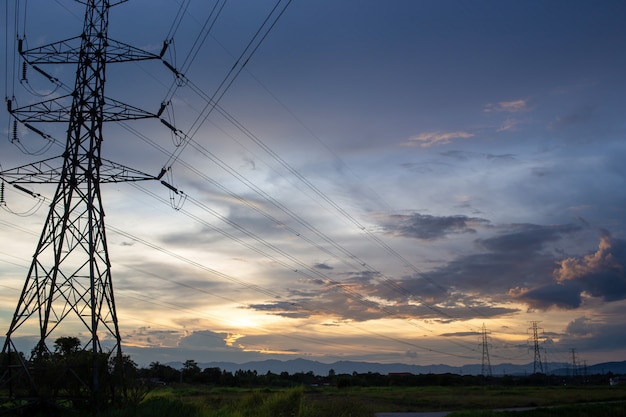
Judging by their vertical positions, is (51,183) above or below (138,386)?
above

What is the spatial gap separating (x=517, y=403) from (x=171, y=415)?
6144 centimetres

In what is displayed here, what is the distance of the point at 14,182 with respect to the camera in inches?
1417

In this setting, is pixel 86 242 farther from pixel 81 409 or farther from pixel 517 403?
pixel 517 403

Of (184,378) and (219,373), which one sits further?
(219,373)

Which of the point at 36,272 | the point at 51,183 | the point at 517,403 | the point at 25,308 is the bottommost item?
the point at 517,403

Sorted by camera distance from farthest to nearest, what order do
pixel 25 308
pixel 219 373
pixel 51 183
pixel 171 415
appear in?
pixel 219 373
pixel 51 183
pixel 25 308
pixel 171 415

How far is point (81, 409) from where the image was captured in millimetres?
30844

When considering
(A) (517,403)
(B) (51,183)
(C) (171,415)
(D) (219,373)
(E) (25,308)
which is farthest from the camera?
(D) (219,373)

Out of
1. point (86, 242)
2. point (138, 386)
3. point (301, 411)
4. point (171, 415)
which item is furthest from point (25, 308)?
point (301, 411)

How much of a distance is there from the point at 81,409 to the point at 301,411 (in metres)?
12.0

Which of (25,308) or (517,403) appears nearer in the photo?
(25,308)

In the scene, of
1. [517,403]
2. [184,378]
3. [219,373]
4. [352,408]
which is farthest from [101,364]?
[219,373]

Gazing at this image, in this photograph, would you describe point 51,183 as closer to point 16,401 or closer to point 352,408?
point 16,401

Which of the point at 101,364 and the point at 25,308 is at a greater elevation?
the point at 25,308
